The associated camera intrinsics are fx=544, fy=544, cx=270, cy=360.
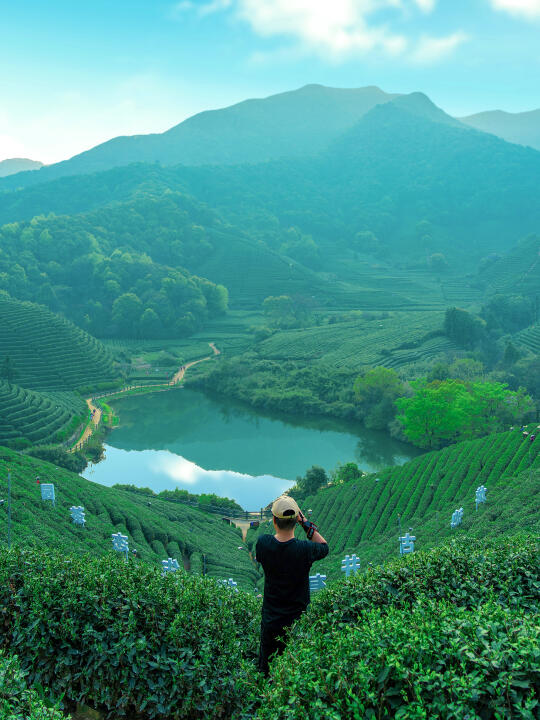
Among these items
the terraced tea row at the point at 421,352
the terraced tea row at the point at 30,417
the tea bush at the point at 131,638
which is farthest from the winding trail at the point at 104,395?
the tea bush at the point at 131,638

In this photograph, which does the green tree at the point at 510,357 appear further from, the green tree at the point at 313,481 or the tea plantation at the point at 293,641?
the tea plantation at the point at 293,641

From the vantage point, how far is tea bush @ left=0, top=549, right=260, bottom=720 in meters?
4.71

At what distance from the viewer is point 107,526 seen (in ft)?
50.4

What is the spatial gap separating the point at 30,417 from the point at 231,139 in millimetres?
172978

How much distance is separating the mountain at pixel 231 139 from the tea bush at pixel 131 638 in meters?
172

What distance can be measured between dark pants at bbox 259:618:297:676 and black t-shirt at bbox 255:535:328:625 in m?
0.04

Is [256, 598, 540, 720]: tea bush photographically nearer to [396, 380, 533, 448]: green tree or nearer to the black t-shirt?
the black t-shirt

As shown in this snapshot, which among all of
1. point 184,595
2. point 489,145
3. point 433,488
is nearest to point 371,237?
point 489,145

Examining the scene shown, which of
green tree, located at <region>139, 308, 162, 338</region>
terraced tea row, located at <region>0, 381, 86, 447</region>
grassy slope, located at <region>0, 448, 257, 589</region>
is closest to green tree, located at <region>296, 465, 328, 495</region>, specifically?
grassy slope, located at <region>0, 448, 257, 589</region>

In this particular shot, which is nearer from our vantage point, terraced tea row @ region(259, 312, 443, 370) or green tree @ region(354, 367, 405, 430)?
green tree @ region(354, 367, 405, 430)

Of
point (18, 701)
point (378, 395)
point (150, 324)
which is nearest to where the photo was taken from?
point (18, 701)

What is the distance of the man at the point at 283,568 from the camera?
4129 millimetres

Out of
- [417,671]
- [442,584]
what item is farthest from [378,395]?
[417,671]

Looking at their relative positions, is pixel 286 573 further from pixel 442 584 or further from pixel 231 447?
pixel 231 447
